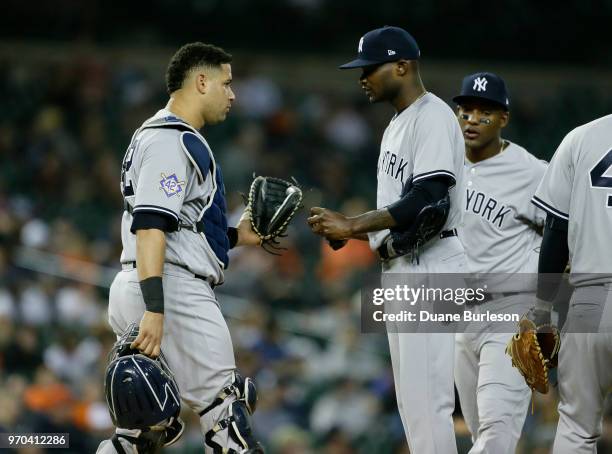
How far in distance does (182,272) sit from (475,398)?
1734 millimetres

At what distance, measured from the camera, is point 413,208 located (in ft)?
14.9

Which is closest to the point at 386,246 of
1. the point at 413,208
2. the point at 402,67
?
the point at 413,208

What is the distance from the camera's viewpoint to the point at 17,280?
9219 millimetres

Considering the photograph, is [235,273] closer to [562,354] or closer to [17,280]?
[17,280]

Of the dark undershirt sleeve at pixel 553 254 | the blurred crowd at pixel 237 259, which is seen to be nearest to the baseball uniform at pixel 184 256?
the dark undershirt sleeve at pixel 553 254

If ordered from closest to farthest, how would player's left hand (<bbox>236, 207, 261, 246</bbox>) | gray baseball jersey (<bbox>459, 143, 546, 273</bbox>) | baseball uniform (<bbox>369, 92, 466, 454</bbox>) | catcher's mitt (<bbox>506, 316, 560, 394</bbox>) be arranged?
catcher's mitt (<bbox>506, 316, 560, 394</bbox>) → baseball uniform (<bbox>369, 92, 466, 454</bbox>) → player's left hand (<bbox>236, 207, 261, 246</bbox>) → gray baseball jersey (<bbox>459, 143, 546, 273</bbox>)

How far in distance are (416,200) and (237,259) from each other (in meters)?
5.74

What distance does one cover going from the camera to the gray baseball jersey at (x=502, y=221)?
5312 millimetres

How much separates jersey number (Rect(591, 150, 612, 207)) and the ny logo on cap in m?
1.33

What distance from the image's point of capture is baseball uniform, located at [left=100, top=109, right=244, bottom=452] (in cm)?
432

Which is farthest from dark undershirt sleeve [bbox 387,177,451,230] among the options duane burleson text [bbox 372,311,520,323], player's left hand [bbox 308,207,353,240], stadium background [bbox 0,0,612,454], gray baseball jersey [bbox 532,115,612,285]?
stadium background [bbox 0,0,612,454]

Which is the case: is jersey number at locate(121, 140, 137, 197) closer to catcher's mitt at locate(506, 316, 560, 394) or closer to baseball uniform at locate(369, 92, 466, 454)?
baseball uniform at locate(369, 92, 466, 454)

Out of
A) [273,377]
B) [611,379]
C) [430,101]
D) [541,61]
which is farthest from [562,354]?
[541,61]

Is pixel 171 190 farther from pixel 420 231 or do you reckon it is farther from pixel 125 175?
pixel 420 231
